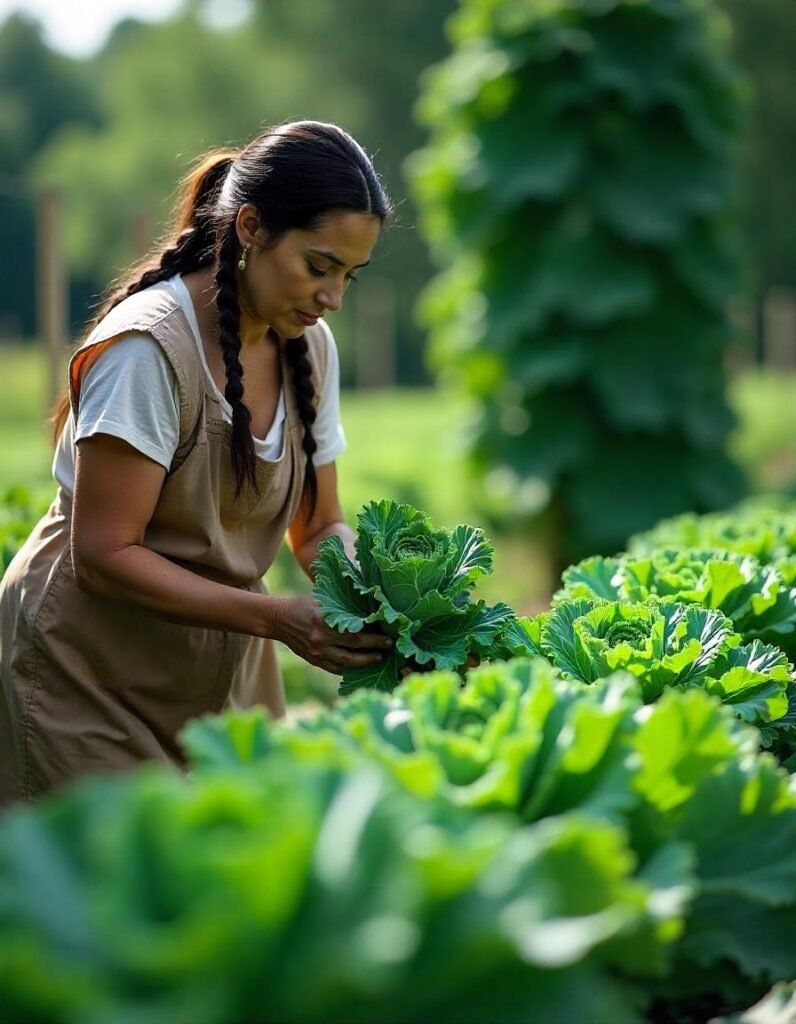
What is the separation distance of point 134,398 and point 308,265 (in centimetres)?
45

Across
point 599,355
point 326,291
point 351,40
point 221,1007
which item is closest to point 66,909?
point 221,1007

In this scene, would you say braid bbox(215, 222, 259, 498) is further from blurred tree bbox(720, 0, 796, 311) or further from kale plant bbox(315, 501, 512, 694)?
blurred tree bbox(720, 0, 796, 311)

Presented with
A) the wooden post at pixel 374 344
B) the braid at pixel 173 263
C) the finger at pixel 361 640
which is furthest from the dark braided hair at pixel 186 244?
the wooden post at pixel 374 344

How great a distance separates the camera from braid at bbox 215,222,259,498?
113 inches

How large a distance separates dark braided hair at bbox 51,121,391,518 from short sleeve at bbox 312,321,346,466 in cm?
32

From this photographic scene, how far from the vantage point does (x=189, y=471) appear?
9.38 ft

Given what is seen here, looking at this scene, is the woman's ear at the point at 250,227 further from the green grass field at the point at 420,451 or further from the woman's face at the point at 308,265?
the green grass field at the point at 420,451

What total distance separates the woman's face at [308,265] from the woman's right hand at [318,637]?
23.8 inches

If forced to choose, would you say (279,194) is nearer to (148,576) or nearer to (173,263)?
(173,263)

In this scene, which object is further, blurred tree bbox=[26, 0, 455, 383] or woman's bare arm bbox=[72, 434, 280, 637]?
blurred tree bbox=[26, 0, 455, 383]

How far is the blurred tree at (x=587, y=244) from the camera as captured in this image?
10336 mm

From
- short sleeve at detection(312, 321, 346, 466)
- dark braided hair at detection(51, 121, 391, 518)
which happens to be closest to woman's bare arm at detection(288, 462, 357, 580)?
short sleeve at detection(312, 321, 346, 466)

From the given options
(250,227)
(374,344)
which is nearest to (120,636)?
(250,227)

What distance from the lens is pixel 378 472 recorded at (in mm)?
12805
